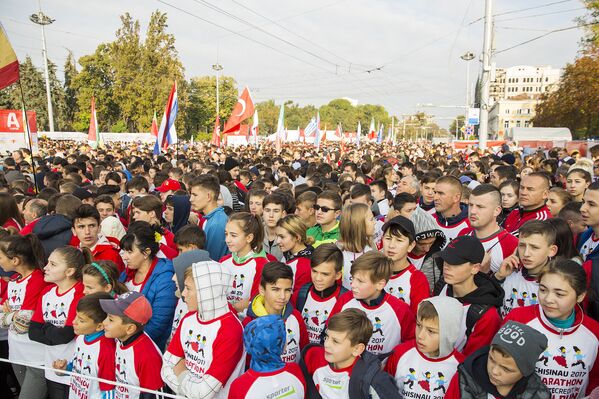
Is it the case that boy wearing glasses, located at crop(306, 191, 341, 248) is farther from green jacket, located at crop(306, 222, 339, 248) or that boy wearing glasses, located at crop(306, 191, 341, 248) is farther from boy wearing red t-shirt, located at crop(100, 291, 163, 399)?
boy wearing red t-shirt, located at crop(100, 291, 163, 399)

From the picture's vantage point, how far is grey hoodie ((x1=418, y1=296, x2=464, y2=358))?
2.77m

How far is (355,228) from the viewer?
426 cm

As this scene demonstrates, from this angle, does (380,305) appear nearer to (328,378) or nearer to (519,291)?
(328,378)

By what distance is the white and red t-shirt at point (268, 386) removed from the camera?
2773 mm

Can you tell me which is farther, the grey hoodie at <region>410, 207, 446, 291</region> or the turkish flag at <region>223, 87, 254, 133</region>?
the turkish flag at <region>223, 87, 254, 133</region>

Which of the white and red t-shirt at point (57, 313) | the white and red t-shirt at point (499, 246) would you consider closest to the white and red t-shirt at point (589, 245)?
the white and red t-shirt at point (499, 246)

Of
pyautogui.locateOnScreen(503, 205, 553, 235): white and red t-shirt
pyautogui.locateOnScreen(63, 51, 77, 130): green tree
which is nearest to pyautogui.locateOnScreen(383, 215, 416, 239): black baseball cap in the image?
pyautogui.locateOnScreen(503, 205, 553, 235): white and red t-shirt

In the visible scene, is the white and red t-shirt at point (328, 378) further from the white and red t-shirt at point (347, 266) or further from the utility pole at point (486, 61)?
the utility pole at point (486, 61)

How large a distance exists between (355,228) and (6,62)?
629 centimetres

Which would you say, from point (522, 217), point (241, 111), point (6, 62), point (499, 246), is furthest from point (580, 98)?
point (6, 62)

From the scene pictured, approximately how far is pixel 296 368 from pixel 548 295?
1690 mm

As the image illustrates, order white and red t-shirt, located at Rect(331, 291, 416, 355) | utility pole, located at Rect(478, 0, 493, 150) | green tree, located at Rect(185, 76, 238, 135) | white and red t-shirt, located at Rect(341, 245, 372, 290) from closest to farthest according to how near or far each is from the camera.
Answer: white and red t-shirt, located at Rect(331, 291, 416, 355), white and red t-shirt, located at Rect(341, 245, 372, 290), utility pole, located at Rect(478, 0, 493, 150), green tree, located at Rect(185, 76, 238, 135)

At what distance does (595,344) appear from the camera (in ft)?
9.33

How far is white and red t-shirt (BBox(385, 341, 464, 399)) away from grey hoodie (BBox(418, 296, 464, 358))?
0.27 ft
